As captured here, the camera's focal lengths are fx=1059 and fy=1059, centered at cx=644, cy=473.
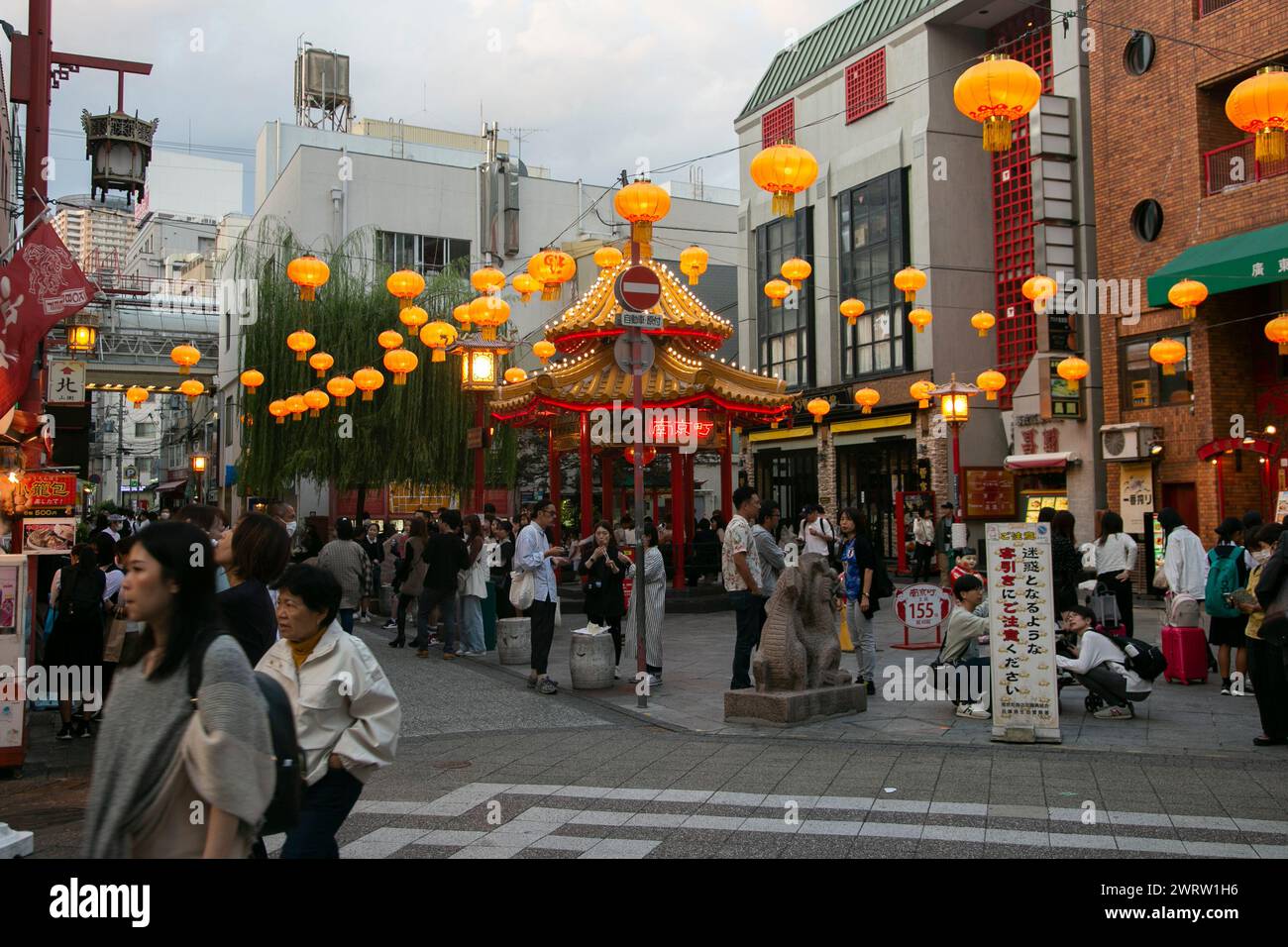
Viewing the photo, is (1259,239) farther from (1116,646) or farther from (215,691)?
(215,691)

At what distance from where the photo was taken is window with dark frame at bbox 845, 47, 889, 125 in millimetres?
28750

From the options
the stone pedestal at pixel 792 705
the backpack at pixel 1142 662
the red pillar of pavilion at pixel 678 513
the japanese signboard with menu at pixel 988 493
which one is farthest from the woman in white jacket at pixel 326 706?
the japanese signboard with menu at pixel 988 493

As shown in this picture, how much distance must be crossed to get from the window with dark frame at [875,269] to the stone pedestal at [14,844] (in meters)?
24.9

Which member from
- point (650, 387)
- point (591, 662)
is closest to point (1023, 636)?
point (591, 662)

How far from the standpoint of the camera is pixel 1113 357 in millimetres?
21672

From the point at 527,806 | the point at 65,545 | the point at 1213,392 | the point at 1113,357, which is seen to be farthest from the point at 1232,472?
the point at 65,545

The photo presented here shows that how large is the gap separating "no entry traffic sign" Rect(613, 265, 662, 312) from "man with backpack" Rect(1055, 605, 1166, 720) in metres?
5.23

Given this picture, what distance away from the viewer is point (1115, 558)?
482 inches

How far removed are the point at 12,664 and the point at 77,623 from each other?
62.0 inches

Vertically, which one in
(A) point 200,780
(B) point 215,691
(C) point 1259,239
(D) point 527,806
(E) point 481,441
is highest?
(C) point 1259,239

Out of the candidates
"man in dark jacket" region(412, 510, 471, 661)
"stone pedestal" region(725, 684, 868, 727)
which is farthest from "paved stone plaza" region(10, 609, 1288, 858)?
"man in dark jacket" region(412, 510, 471, 661)

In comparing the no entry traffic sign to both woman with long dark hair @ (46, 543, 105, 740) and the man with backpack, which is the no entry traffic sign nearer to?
the man with backpack

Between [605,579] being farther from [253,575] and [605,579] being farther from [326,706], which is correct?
[326,706]

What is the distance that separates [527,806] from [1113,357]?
1869cm
